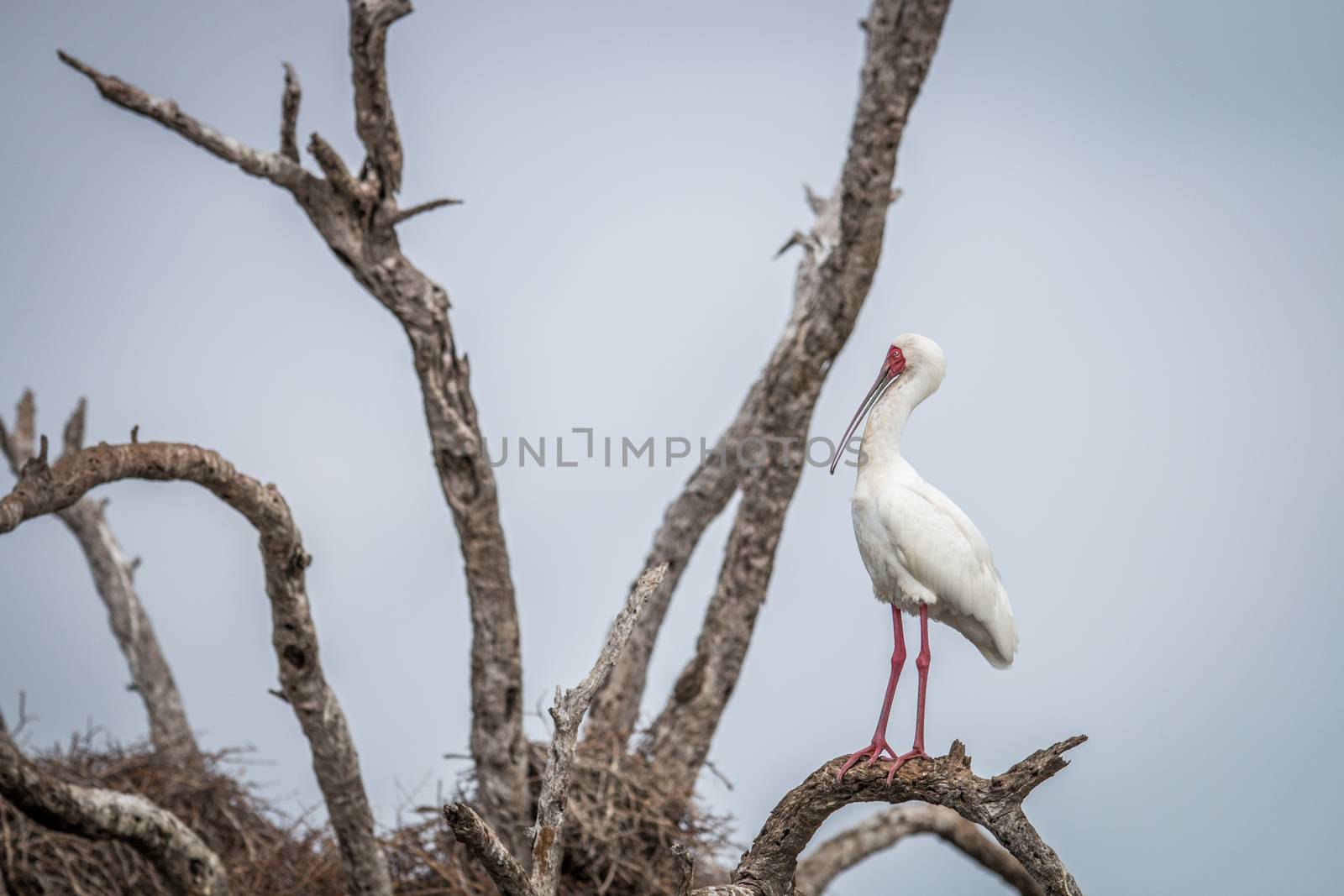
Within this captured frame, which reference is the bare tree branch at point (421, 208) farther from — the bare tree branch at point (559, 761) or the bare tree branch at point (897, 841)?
the bare tree branch at point (897, 841)

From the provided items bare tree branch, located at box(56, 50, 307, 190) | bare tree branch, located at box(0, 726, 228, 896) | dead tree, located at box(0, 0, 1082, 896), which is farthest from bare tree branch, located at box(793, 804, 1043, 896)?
bare tree branch, located at box(56, 50, 307, 190)

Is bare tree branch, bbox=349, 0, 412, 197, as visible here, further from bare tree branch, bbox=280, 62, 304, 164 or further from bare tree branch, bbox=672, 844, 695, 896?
bare tree branch, bbox=672, 844, 695, 896

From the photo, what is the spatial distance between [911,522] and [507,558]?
7.53 feet

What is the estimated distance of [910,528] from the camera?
288cm

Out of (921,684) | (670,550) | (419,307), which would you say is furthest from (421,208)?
(921,684)

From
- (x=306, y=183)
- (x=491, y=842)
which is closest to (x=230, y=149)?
(x=306, y=183)

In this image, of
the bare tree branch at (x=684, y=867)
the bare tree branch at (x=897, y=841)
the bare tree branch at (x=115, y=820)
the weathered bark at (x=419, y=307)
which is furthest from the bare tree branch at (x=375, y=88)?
the bare tree branch at (x=897, y=841)

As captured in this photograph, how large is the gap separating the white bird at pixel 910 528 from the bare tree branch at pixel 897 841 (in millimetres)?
2814

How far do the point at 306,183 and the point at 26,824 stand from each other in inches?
99.6

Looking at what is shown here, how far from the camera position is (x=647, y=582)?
3.26 meters

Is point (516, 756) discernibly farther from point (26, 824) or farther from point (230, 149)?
point (230, 149)

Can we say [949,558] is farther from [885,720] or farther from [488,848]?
[488,848]

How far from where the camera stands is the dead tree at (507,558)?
3176 millimetres

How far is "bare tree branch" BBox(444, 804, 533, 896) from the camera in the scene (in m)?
2.68
